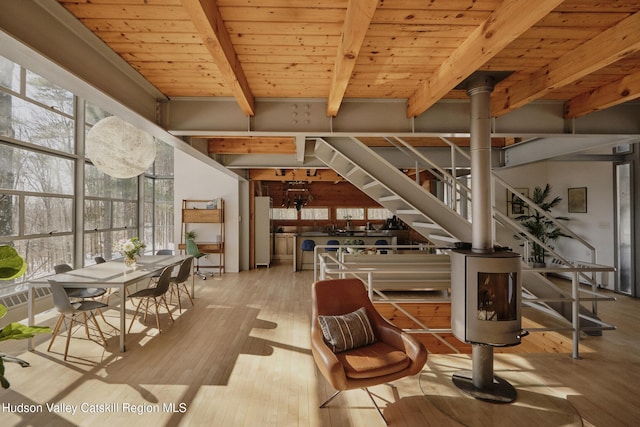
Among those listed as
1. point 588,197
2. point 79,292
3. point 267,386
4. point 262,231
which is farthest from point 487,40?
point 262,231

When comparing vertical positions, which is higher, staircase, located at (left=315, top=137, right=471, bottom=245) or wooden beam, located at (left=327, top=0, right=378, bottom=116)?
wooden beam, located at (left=327, top=0, right=378, bottom=116)

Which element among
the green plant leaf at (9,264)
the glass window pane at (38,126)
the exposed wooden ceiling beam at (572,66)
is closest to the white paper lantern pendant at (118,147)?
the glass window pane at (38,126)

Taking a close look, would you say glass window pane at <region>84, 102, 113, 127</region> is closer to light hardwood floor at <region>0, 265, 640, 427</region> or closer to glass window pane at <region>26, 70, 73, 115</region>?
glass window pane at <region>26, 70, 73, 115</region>

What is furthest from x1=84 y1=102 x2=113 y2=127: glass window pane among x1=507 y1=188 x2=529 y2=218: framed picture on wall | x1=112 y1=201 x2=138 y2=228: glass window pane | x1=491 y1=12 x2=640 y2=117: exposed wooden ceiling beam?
x1=507 y1=188 x2=529 y2=218: framed picture on wall

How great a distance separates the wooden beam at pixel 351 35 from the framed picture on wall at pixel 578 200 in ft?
22.7

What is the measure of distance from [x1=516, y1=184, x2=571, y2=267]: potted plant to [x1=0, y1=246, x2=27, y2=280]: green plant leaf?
27.3ft

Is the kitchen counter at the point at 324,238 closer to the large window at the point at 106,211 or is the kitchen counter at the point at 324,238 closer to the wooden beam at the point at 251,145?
the wooden beam at the point at 251,145

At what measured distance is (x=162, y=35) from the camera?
229 centimetres

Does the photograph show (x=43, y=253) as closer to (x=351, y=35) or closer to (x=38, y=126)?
(x=38, y=126)

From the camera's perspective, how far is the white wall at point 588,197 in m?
6.57

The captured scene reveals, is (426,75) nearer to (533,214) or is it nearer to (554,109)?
(554,109)

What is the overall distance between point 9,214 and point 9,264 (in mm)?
4429

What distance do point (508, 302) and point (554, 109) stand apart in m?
2.41

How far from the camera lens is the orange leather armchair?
7.56 feet
